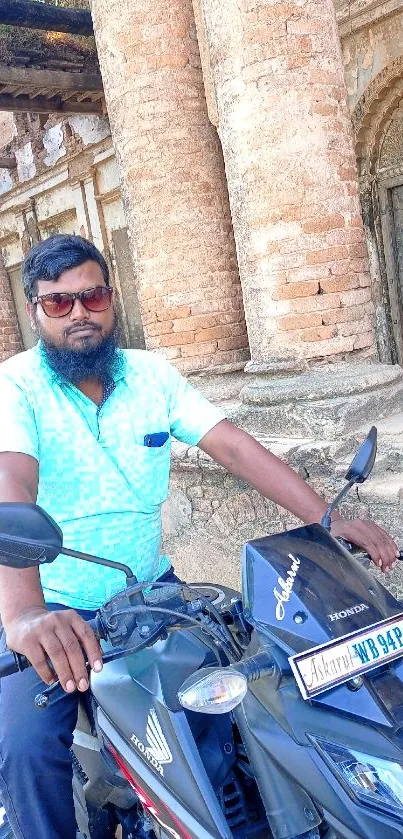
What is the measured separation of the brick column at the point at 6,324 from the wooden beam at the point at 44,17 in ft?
23.3

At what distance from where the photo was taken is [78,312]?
2.30m

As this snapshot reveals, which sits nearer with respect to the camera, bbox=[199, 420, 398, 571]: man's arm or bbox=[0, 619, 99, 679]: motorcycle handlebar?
bbox=[0, 619, 99, 679]: motorcycle handlebar

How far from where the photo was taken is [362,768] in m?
1.31

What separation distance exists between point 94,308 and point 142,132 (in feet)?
11.2

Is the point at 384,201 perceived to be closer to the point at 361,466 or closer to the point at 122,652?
the point at 361,466

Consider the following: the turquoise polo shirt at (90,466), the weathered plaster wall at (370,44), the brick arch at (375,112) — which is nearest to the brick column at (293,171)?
the turquoise polo shirt at (90,466)

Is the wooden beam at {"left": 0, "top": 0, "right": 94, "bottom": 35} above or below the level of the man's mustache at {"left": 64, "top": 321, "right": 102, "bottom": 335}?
above

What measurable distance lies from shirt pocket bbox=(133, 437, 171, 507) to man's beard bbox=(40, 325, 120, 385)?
27cm

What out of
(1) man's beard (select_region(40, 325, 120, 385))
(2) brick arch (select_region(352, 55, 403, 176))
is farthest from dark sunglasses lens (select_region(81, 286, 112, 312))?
(2) brick arch (select_region(352, 55, 403, 176))

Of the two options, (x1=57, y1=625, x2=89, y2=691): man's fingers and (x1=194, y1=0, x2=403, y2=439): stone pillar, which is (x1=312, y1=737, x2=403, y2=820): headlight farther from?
(x1=194, y1=0, x2=403, y2=439): stone pillar

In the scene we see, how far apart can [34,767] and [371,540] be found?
1077mm

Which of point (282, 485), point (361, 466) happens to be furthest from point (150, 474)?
point (361, 466)

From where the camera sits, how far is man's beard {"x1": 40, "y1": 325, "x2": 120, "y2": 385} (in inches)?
91.1

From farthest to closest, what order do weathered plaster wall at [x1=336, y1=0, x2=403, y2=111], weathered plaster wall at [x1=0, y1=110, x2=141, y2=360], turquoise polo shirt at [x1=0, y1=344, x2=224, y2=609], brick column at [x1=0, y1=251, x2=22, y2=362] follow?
brick column at [x1=0, y1=251, x2=22, y2=362], weathered plaster wall at [x1=0, y1=110, x2=141, y2=360], weathered plaster wall at [x1=336, y1=0, x2=403, y2=111], turquoise polo shirt at [x1=0, y1=344, x2=224, y2=609]
